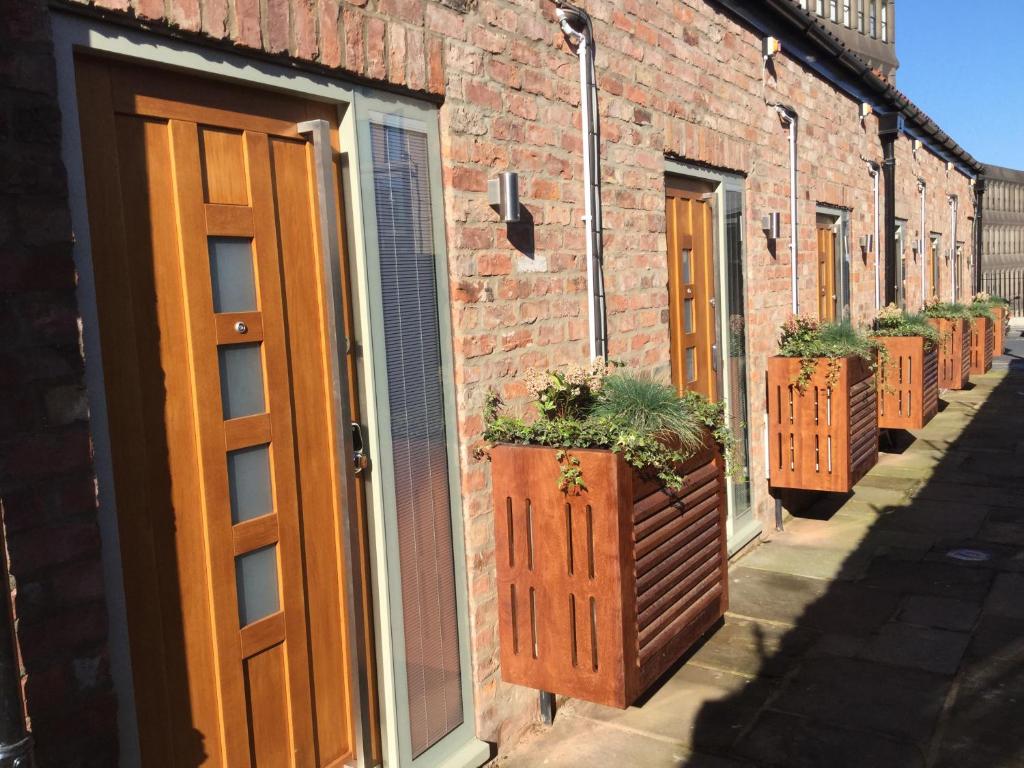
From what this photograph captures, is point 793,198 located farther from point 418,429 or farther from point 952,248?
point 952,248

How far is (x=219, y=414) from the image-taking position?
99.3 inches

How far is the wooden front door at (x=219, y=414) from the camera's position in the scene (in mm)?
2314

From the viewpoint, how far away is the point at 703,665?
174 inches

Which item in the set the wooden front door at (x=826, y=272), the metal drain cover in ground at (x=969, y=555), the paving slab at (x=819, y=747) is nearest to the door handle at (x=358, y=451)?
the paving slab at (x=819, y=747)

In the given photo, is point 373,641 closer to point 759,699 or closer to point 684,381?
point 759,699

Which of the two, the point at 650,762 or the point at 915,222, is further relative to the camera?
the point at 915,222

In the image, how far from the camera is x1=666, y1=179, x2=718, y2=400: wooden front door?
5.27 meters

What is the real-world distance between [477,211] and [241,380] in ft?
3.92

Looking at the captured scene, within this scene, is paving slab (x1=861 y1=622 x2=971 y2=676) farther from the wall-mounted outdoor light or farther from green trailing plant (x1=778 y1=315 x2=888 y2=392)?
the wall-mounted outdoor light

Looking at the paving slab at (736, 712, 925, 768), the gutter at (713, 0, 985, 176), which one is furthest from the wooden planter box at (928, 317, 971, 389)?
the paving slab at (736, 712, 925, 768)

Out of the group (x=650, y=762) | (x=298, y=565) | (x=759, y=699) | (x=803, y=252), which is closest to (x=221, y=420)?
(x=298, y=565)

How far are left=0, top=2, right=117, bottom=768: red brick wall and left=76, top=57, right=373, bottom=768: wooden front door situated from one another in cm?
17

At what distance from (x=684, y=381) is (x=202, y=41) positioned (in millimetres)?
3609

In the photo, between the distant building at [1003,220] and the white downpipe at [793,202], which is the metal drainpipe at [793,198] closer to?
the white downpipe at [793,202]
